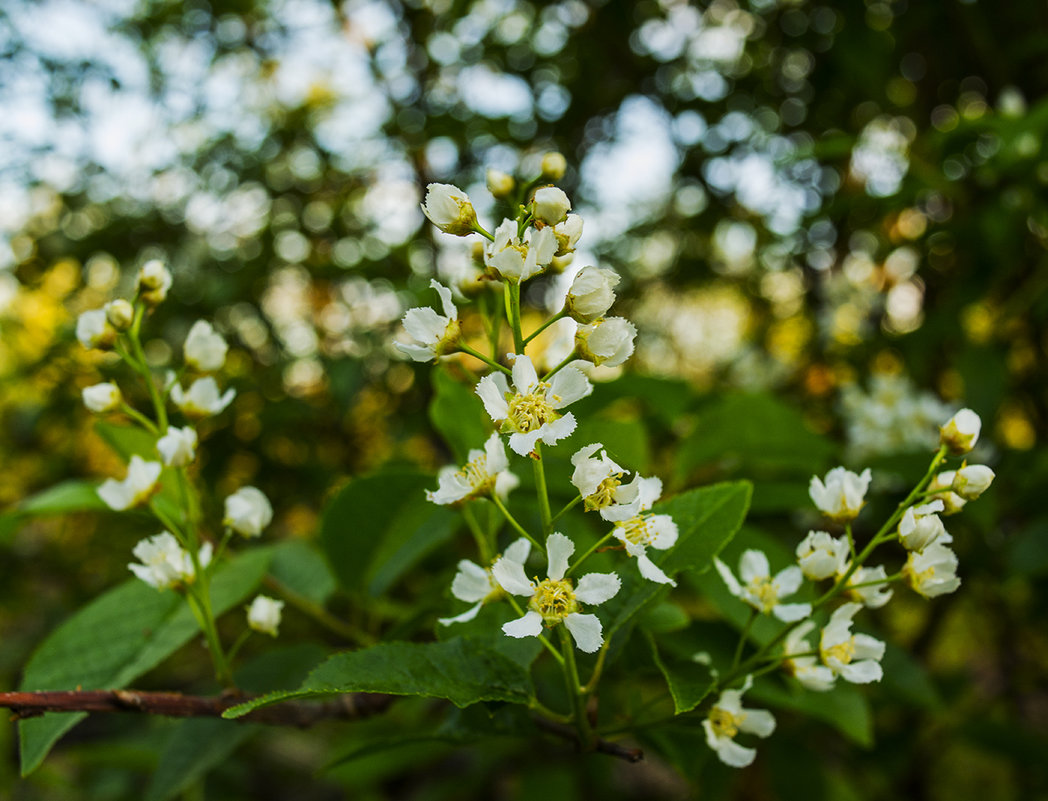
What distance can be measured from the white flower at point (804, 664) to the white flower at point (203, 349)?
879 mm

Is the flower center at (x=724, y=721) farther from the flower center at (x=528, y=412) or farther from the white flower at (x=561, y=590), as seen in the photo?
the flower center at (x=528, y=412)

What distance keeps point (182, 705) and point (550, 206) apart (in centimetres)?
73

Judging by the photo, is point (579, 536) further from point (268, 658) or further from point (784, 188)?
point (784, 188)

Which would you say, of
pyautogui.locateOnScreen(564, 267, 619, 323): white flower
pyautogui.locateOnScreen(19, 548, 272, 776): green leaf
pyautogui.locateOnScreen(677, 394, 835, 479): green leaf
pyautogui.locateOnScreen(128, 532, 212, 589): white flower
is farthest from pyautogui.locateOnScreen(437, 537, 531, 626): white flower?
pyautogui.locateOnScreen(677, 394, 835, 479): green leaf

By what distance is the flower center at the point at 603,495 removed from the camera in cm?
80

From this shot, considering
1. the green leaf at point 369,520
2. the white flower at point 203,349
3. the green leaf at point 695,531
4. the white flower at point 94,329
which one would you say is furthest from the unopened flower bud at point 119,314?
the green leaf at point 695,531

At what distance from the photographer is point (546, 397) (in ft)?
2.64

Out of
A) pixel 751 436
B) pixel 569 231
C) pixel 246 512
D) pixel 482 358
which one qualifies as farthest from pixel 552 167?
pixel 751 436

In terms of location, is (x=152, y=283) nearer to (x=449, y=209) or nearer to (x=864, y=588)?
(x=449, y=209)

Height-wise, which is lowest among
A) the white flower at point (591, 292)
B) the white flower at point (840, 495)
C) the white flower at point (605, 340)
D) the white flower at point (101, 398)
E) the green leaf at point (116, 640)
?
the green leaf at point (116, 640)

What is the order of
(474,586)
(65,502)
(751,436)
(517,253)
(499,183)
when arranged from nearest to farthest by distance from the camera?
(517,253), (474,586), (499,183), (65,502), (751,436)

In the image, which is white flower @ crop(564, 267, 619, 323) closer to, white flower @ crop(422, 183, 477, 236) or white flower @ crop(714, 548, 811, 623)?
white flower @ crop(422, 183, 477, 236)

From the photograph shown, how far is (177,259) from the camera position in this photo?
3107 mm

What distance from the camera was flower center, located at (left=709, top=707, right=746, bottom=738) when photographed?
3.04 feet
